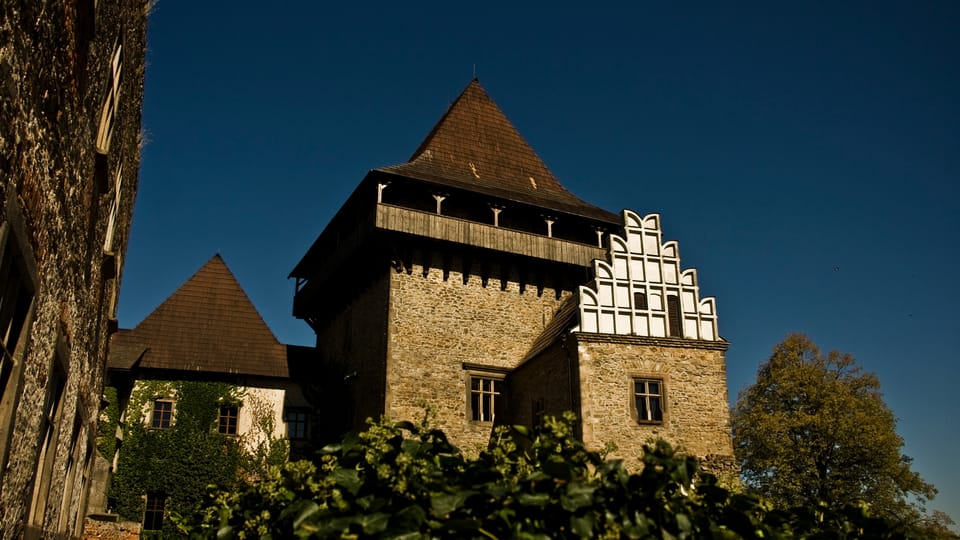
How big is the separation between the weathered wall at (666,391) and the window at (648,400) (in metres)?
0.13

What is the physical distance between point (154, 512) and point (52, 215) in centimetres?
1645

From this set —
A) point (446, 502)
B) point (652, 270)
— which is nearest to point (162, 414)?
point (652, 270)

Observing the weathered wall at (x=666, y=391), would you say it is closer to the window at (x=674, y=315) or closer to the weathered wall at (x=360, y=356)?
the window at (x=674, y=315)

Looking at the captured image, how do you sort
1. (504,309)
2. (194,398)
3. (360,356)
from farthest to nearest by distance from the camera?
(360,356)
(504,309)
(194,398)

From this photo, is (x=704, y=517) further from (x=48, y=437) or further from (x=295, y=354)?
(x=295, y=354)

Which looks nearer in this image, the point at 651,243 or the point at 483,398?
the point at 651,243

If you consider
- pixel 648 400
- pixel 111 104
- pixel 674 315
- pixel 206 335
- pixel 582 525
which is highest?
pixel 206 335

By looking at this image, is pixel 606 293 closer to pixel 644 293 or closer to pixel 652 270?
pixel 644 293

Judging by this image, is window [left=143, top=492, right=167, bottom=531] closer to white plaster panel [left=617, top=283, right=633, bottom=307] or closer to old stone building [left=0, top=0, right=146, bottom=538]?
old stone building [left=0, top=0, right=146, bottom=538]

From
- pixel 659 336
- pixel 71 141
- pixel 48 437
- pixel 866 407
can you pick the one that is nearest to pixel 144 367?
pixel 659 336

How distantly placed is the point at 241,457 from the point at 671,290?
11683 millimetres

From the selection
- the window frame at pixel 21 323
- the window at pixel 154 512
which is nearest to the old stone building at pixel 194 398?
the window at pixel 154 512

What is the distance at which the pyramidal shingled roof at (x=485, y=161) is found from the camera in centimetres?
2186

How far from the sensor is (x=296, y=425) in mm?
21844
